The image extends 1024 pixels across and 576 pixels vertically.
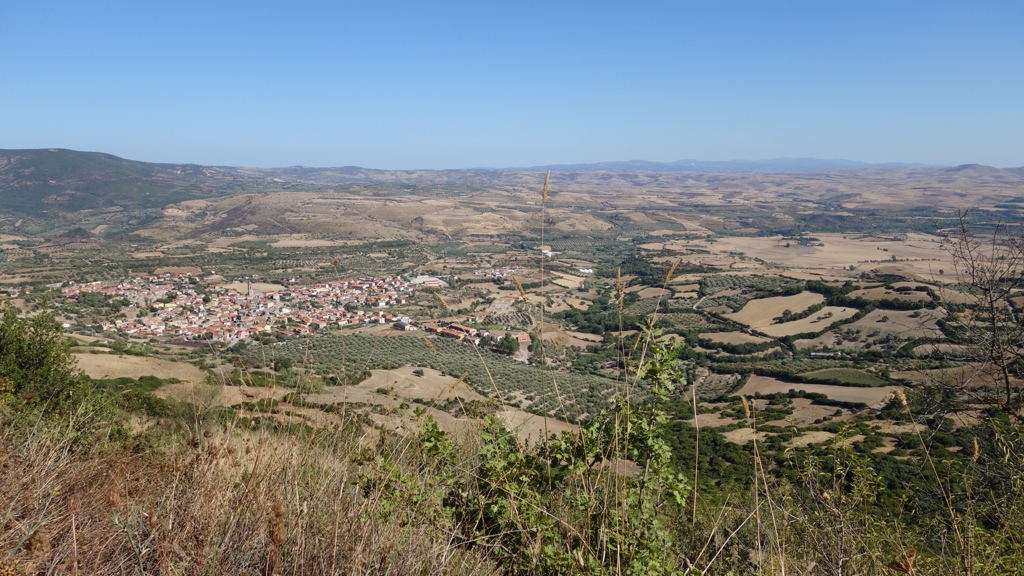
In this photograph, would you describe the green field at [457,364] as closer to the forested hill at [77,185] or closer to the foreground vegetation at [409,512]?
the foreground vegetation at [409,512]

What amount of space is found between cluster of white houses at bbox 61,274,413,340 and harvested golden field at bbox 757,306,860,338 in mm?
26720

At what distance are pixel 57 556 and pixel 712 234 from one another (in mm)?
103563

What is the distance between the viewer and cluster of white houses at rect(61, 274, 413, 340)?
3375cm

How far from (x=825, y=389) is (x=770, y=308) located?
2004 centimetres

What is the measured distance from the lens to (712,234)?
97.1 m

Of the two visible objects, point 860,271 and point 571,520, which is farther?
point 860,271

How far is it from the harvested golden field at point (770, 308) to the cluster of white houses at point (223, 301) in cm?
2695

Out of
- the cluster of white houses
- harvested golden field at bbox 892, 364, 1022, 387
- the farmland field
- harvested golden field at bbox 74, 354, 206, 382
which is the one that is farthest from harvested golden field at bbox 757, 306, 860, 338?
harvested golden field at bbox 74, 354, 206, 382

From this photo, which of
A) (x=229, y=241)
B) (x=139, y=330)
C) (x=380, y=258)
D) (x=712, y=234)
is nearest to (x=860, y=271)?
(x=712, y=234)

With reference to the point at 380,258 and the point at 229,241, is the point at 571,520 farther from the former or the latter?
the point at 229,241

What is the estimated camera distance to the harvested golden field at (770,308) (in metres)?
41.0

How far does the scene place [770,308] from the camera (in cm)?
4278

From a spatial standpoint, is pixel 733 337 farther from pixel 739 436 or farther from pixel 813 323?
pixel 739 436

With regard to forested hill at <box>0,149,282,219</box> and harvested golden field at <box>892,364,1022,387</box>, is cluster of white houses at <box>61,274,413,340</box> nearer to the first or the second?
harvested golden field at <box>892,364,1022,387</box>
